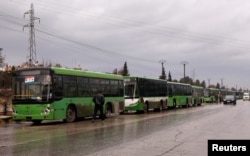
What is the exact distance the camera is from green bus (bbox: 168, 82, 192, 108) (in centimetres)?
4666

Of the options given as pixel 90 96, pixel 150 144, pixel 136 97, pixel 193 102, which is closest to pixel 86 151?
pixel 150 144

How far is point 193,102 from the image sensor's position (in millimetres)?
59469

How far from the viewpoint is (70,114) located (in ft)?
77.9

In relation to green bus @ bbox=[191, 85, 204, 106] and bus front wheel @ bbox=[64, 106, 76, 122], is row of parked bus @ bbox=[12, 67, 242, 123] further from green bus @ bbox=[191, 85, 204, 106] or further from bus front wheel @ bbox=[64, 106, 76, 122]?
green bus @ bbox=[191, 85, 204, 106]

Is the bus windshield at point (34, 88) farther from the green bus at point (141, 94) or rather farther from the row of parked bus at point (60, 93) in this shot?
the green bus at point (141, 94)

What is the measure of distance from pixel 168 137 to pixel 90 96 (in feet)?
36.3

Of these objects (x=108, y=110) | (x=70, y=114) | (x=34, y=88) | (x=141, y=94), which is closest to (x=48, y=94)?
(x=34, y=88)

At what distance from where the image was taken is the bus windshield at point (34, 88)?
21.8 metres

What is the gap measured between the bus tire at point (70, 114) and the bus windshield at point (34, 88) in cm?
197

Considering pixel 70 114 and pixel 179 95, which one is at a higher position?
pixel 179 95

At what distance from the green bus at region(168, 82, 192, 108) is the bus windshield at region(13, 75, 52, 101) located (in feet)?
82.9

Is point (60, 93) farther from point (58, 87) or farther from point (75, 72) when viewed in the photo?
point (75, 72)

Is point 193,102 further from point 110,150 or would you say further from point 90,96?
point 110,150

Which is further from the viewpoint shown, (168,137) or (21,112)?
(21,112)
